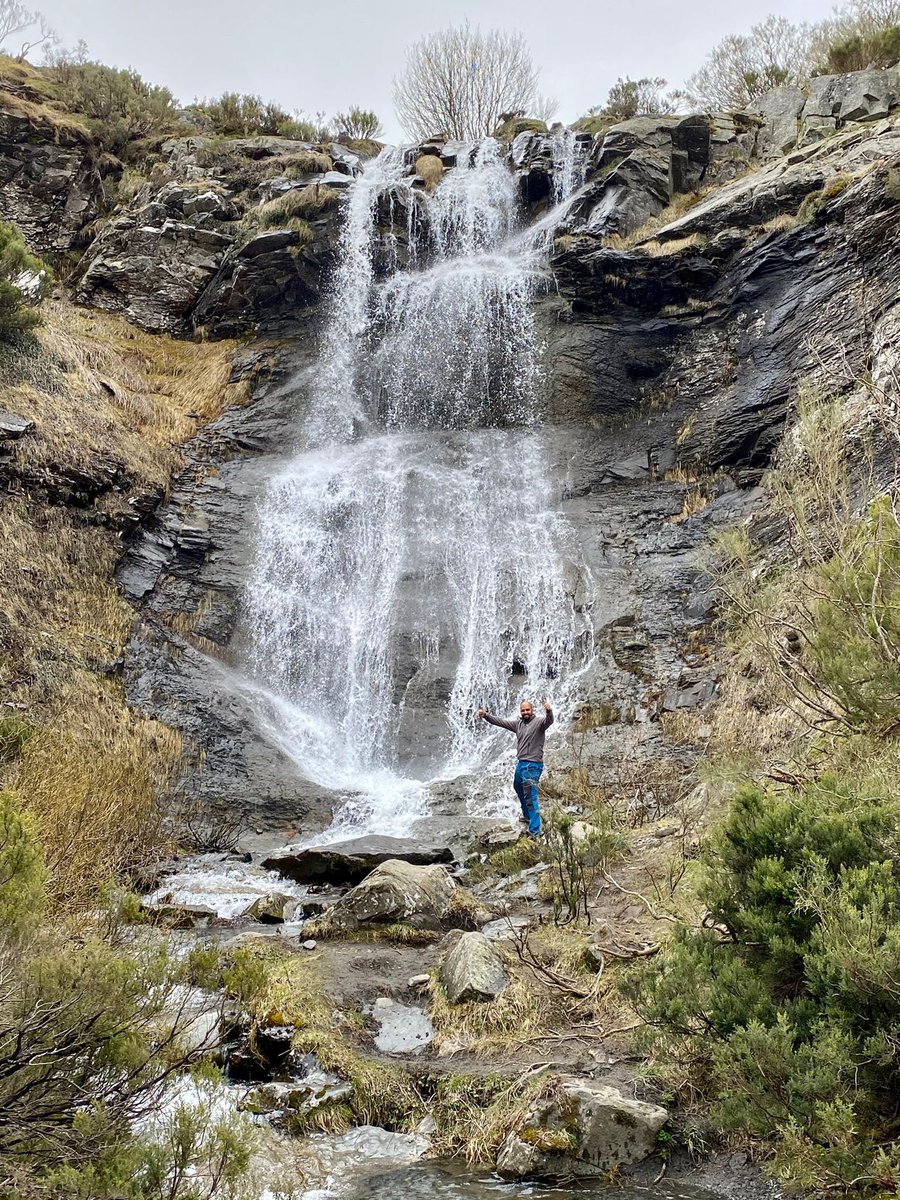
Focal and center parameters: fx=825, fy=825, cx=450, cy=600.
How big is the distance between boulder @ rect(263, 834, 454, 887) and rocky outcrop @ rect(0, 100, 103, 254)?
68.7ft

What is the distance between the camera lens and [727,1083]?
340 cm

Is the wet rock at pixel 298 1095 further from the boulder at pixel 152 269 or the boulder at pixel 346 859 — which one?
the boulder at pixel 152 269

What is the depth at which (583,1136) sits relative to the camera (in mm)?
4043

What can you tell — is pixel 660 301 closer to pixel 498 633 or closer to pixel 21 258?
pixel 498 633

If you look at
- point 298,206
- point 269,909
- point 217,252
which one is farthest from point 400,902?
point 217,252

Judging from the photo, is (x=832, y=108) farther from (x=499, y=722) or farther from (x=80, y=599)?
(x=80, y=599)

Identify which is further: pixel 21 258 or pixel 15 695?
pixel 21 258

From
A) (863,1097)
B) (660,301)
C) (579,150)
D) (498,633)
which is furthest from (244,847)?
(579,150)

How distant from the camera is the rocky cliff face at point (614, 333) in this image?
1298 centimetres

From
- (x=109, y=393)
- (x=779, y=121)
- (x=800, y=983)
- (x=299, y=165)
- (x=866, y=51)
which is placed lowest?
(x=800, y=983)

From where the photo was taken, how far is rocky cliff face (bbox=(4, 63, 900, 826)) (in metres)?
13.0

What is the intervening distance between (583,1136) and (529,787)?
5.84m

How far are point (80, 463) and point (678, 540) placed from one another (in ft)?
35.5

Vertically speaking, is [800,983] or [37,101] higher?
[37,101]
